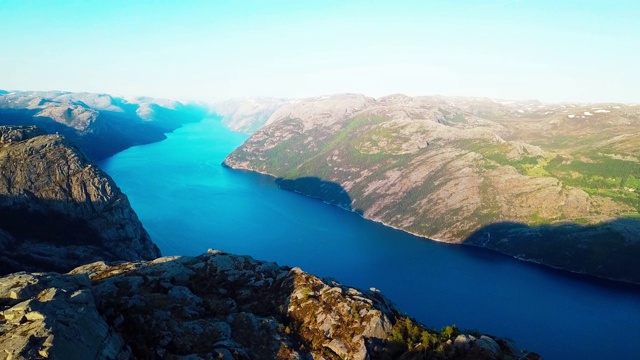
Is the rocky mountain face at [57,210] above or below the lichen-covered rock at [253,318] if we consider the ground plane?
below

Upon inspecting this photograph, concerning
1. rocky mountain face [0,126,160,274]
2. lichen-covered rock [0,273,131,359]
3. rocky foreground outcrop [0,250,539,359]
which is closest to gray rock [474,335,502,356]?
rocky foreground outcrop [0,250,539,359]

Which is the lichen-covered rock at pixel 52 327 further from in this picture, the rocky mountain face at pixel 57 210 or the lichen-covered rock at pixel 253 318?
the rocky mountain face at pixel 57 210

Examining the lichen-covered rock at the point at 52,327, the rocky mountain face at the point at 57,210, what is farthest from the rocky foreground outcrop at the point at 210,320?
the rocky mountain face at the point at 57,210

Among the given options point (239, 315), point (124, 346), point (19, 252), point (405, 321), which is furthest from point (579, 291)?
point (19, 252)

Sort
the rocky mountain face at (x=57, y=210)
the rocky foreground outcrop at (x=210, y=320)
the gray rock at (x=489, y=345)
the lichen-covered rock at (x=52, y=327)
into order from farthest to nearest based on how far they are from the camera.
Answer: the rocky mountain face at (x=57, y=210) < the gray rock at (x=489, y=345) < the rocky foreground outcrop at (x=210, y=320) < the lichen-covered rock at (x=52, y=327)

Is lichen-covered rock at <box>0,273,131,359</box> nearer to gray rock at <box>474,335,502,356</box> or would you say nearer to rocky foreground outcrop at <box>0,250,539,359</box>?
rocky foreground outcrop at <box>0,250,539,359</box>

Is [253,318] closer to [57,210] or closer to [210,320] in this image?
[210,320]
